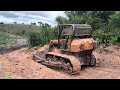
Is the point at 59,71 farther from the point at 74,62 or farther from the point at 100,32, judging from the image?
the point at 100,32

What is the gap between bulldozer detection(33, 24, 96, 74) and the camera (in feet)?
31.8

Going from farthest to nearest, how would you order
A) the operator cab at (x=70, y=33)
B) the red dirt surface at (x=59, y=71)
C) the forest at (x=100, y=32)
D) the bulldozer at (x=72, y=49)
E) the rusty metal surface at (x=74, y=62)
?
the forest at (x=100, y=32), the operator cab at (x=70, y=33), the bulldozer at (x=72, y=49), the rusty metal surface at (x=74, y=62), the red dirt surface at (x=59, y=71)

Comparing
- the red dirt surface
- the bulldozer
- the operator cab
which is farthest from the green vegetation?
the operator cab

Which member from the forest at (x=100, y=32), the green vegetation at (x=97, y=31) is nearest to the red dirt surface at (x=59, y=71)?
the forest at (x=100, y=32)

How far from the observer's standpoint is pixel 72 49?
9930 millimetres

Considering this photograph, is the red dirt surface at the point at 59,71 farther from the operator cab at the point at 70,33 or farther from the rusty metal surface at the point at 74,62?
the operator cab at the point at 70,33

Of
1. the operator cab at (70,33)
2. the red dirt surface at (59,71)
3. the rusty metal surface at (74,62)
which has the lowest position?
the red dirt surface at (59,71)

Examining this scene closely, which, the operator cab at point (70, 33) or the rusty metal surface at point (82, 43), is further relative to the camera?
the operator cab at point (70, 33)

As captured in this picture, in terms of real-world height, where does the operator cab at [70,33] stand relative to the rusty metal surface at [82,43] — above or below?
above

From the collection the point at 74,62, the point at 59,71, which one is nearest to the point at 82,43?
the point at 74,62

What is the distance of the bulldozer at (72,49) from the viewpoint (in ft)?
31.8

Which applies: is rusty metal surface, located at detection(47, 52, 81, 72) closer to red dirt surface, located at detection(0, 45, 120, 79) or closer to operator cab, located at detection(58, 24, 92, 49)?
red dirt surface, located at detection(0, 45, 120, 79)
